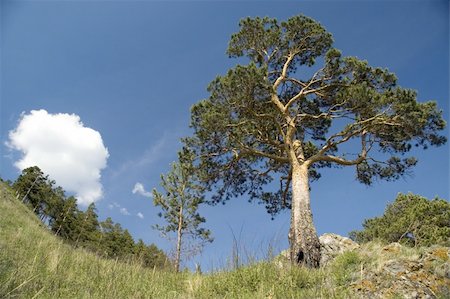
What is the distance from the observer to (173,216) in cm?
2302

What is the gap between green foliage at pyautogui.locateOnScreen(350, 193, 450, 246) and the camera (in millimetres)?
21500

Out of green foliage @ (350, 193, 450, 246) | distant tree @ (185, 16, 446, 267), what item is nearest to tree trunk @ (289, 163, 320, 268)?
distant tree @ (185, 16, 446, 267)

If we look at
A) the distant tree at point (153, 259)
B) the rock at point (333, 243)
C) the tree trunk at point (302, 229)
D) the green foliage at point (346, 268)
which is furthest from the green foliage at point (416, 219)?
the distant tree at point (153, 259)

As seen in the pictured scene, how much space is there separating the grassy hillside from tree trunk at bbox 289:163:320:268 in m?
4.72

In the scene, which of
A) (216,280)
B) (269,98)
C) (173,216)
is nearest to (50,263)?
(216,280)

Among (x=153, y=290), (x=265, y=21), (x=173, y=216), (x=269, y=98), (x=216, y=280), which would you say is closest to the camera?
(x=153, y=290)

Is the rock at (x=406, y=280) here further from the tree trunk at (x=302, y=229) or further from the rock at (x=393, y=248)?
the tree trunk at (x=302, y=229)

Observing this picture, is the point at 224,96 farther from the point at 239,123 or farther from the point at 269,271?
the point at 269,271

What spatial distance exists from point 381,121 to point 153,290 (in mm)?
10678

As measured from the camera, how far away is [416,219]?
849 inches

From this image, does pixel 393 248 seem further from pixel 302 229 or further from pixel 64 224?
pixel 64 224

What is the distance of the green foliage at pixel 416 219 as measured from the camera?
21500 millimetres

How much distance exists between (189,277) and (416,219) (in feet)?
63.9

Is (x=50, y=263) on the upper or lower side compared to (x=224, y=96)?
lower
